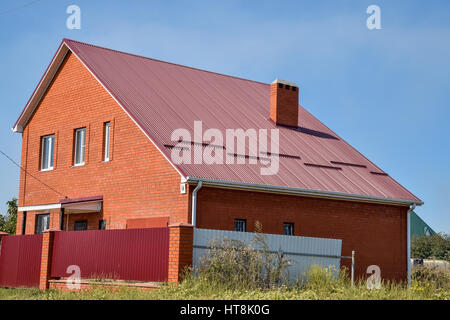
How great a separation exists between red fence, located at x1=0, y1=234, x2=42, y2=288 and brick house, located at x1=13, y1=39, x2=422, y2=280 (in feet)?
7.15

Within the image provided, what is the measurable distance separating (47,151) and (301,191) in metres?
10.9

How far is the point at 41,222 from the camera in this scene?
85.6 feet

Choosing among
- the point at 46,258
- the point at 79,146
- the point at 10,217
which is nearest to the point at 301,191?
the point at 46,258

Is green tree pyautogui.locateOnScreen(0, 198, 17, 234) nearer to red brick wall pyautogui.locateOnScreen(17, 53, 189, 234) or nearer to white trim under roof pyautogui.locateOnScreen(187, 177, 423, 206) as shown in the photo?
red brick wall pyautogui.locateOnScreen(17, 53, 189, 234)

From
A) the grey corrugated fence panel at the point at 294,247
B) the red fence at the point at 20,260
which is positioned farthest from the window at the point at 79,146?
the grey corrugated fence panel at the point at 294,247

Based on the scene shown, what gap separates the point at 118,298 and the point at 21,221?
1409 cm

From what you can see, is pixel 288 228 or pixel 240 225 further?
pixel 288 228

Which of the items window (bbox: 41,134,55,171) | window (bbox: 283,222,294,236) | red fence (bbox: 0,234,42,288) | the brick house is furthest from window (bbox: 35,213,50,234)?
window (bbox: 283,222,294,236)

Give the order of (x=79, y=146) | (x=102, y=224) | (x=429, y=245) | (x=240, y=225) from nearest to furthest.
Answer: (x=240, y=225) < (x=102, y=224) < (x=79, y=146) < (x=429, y=245)

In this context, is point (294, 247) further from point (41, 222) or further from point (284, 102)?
point (41, 222)

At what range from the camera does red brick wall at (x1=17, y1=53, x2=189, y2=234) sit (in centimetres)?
2048
